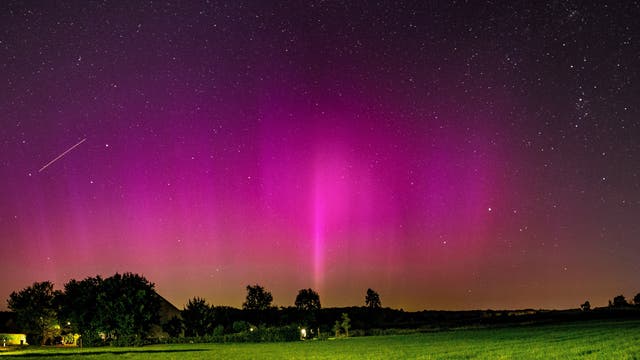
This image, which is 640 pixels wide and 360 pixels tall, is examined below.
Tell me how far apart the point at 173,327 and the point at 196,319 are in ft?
14.3

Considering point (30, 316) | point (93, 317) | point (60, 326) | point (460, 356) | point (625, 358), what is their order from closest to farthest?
point (625, 358), point (460, 356), point (93, 317), point (60, 326), point (30, 316)

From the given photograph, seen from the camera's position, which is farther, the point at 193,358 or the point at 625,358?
the point at 193,358

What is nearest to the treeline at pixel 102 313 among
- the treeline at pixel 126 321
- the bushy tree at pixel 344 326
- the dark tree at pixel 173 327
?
the treeline at pixel 126 321

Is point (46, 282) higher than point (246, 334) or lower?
higher

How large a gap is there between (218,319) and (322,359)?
9446 centimetres

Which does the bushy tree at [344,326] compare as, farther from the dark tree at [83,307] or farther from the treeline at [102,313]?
the dark tree at [83,307]

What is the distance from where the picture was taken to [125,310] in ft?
309

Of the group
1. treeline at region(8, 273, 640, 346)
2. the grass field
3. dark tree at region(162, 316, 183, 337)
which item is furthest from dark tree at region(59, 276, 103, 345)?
the grass field

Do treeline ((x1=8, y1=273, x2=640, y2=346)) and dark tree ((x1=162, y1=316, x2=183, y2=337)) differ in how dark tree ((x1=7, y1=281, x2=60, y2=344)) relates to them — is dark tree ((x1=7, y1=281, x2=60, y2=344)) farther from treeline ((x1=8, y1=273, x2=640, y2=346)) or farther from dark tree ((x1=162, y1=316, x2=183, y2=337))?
dark tree ((x1=162, y1=316, x2=183, y2=337))

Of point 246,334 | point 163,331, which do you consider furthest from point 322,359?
point 163,331

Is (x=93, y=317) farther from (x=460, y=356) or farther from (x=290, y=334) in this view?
(x=460, y=356)

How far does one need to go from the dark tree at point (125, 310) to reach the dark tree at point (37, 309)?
2562cm

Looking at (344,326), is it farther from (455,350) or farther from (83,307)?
(455,350)

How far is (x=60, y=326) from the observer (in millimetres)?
113688
